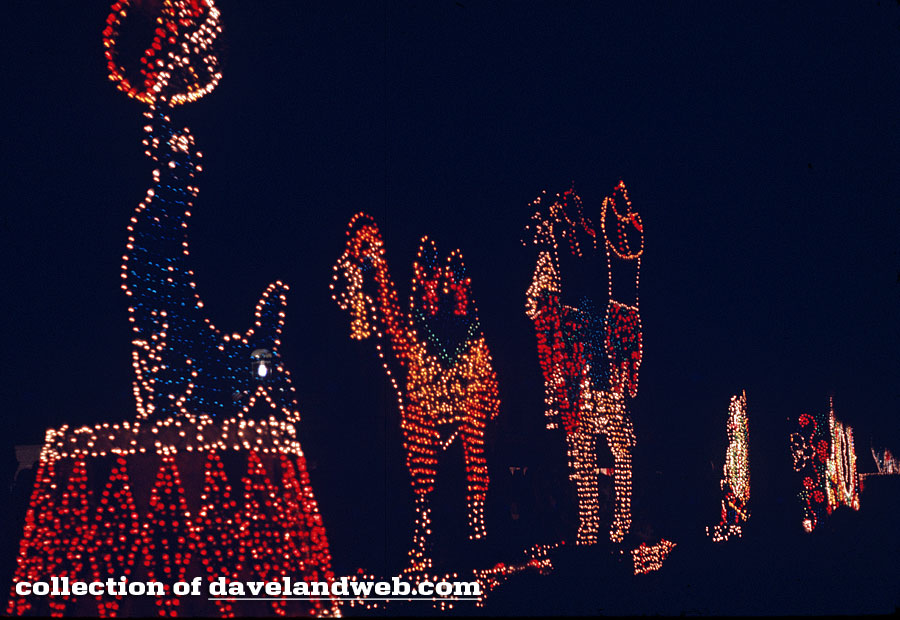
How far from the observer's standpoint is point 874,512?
14.6m

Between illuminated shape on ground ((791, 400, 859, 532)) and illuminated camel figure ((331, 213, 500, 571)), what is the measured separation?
777cm

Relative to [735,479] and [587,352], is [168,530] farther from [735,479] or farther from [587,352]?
[735,479]

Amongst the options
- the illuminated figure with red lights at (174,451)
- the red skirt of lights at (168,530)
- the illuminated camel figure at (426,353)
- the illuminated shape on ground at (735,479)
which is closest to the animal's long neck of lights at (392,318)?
the illuminated camel figure at (426,353)

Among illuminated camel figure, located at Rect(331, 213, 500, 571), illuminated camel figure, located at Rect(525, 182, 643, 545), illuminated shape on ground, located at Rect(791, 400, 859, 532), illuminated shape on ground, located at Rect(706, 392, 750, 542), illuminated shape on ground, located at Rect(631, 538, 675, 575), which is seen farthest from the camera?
illuminated shape on ground, located at Rect(791, 400, 859, 532)

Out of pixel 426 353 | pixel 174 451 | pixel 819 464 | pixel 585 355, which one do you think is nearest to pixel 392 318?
pixel 426 353

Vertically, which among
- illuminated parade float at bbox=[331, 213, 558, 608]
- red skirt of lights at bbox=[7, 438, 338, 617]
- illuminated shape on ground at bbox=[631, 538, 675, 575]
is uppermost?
illuminated parade float at bbox=[331, 213, 558, 608]

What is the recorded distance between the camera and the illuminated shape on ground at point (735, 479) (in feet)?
31.2

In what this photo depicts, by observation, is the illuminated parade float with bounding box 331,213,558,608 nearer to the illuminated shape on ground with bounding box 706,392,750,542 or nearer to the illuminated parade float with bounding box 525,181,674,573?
the illuminated parade float with bounding box 525,181,674,573

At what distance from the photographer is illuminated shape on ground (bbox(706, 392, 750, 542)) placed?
951 cm

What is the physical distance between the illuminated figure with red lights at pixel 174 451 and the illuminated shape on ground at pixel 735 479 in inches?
262

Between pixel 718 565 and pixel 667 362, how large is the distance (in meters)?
4.15

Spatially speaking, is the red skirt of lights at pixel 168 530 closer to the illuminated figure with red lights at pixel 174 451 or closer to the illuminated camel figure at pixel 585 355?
the illuminated figure with red lights at pixel 174 451

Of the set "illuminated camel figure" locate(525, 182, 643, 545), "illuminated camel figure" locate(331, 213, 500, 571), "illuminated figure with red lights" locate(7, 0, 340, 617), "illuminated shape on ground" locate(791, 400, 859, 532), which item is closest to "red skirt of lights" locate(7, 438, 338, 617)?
"illuminated figure with red lights" locate(7, 0, 340, 617)

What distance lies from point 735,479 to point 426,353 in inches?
235
